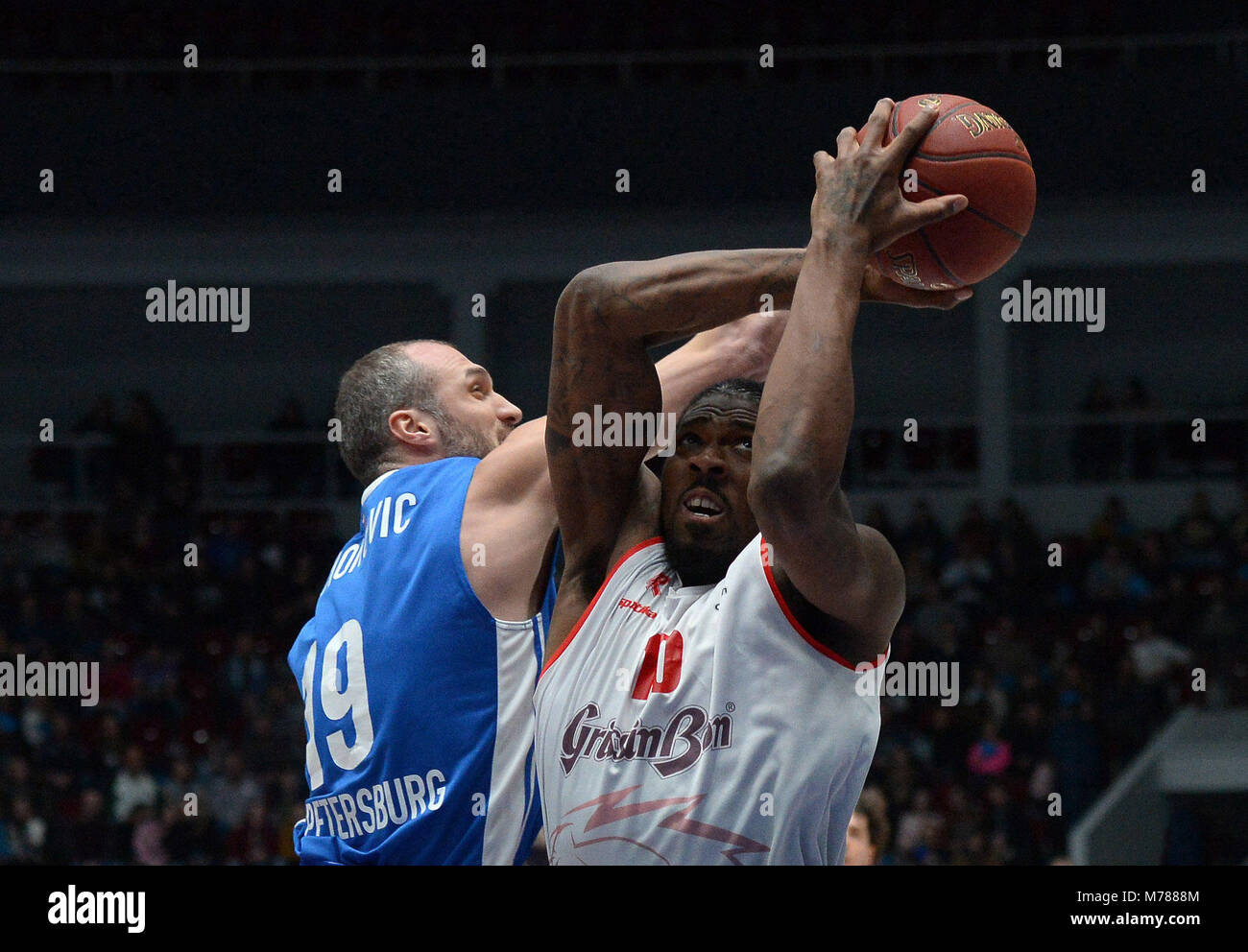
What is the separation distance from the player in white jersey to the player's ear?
647 mm

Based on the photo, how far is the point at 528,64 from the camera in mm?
11938

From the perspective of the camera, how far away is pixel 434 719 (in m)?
2.89

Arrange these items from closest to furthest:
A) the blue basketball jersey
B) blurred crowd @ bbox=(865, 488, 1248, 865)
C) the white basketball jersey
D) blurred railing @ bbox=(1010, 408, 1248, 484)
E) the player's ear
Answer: the white basketball jersey
the blue basketball jersey
the player's ear
blurred crowd @ bbox=(865, 488, 1248, 865)
blurred railing @ bbox=(1010, 408, 1248, 484)

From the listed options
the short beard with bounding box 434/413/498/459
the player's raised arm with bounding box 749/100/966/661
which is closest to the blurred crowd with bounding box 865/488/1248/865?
the short beard with bounding box 434/413/498/459

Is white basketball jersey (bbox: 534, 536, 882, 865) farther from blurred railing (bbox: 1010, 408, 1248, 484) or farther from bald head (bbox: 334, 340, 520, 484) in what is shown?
blurred railing (bbox: 1010, 408, 1248, 484)

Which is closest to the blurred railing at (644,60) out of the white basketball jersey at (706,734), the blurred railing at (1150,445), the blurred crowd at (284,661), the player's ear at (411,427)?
the blurred railing at (1150,445)

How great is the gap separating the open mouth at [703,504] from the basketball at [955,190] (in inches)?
20.2

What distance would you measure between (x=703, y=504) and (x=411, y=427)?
0.87 m

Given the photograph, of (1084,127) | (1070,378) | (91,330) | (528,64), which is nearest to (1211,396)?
(1070,378)

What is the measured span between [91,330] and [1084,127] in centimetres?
845

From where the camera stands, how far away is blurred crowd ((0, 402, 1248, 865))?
8984mm

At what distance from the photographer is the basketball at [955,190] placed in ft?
8.49

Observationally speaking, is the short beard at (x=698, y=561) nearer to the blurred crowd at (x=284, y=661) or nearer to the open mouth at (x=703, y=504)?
the open mouth at (x=703, y=504)
